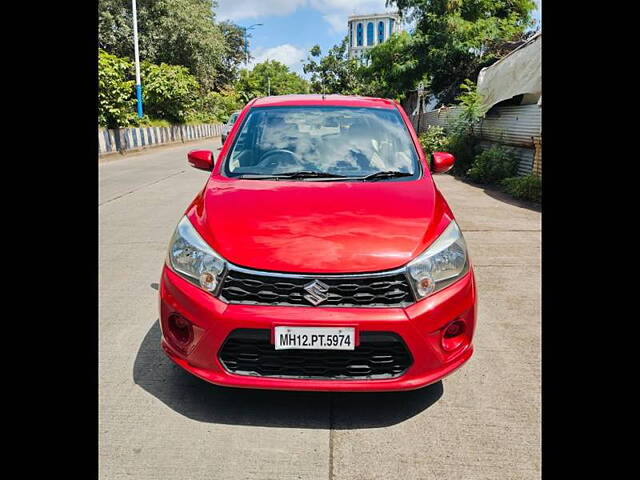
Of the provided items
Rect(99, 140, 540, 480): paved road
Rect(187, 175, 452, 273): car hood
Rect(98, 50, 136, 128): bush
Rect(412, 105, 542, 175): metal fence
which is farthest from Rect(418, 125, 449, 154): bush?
Rect(187, 175, 452, 273): car hood

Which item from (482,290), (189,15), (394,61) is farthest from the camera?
(189,15)

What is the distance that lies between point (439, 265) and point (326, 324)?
652 millimetres

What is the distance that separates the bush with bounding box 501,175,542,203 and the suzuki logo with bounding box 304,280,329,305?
25.8ft

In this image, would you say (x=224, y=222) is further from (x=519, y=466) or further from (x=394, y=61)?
(x=394, y=61)

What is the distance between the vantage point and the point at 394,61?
22141mm

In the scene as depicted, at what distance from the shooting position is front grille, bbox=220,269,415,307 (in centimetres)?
244

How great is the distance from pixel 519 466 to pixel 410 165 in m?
1.97

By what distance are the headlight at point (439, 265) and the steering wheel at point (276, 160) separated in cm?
124

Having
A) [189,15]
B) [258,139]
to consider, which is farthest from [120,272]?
[189,15]

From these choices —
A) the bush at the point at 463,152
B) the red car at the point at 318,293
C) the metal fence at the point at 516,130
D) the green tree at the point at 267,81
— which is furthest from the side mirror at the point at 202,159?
the green tree at the point at 267,81

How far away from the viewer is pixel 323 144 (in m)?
3.72

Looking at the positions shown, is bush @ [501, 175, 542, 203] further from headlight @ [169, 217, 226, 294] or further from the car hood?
headlight @ [169, 217, 226, 294]

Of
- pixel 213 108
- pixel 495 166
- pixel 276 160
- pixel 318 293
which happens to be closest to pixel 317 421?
pixel 318 293

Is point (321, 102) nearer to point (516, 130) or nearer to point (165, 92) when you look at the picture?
point (516, 130)
